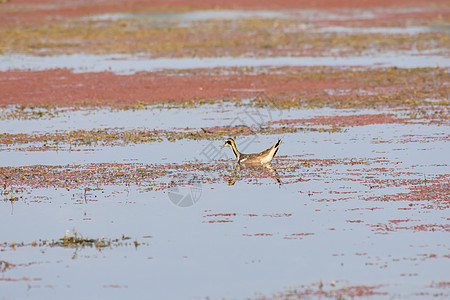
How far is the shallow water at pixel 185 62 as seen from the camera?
30734mm

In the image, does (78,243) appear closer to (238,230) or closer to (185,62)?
(238,230)

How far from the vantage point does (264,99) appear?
2323 cm

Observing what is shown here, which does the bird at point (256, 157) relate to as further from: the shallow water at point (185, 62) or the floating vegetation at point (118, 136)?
the shallow water at point (185, 62)

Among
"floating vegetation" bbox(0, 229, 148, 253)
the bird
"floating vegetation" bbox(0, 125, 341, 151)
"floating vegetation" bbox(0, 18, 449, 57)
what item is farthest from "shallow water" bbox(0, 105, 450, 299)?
Result: "floating vegetation" bbox(0, 18, 449, 57)

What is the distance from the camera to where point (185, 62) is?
3284 centimetres

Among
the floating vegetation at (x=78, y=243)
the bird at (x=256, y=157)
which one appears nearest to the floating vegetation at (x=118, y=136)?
the bird at (x=256, y=157)

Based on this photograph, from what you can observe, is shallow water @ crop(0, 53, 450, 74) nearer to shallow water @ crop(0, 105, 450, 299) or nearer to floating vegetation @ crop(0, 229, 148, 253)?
shallow water @ crop(0, 105, 450, 299)

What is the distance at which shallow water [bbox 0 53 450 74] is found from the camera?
30.7 meters

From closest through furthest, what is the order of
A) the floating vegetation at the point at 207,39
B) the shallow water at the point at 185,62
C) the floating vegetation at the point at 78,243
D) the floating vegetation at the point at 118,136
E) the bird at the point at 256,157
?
the floating vegetation at the point at 78,243 < the bird at the point at 256,157 < the floating vegetation at the point at 118,136 < the shallow water at the point at 185,62 < the floating vegetation at the point at 207,39

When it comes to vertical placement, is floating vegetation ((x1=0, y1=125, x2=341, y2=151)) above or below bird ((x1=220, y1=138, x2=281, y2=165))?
above

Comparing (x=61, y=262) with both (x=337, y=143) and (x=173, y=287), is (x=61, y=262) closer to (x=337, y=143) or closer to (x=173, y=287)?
(x=173, y=287)

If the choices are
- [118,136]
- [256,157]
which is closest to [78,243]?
[256,157]

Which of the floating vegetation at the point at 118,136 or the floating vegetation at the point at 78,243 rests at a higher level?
the floating vegetation at the point at 118,136

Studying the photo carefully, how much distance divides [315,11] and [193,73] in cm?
3127
